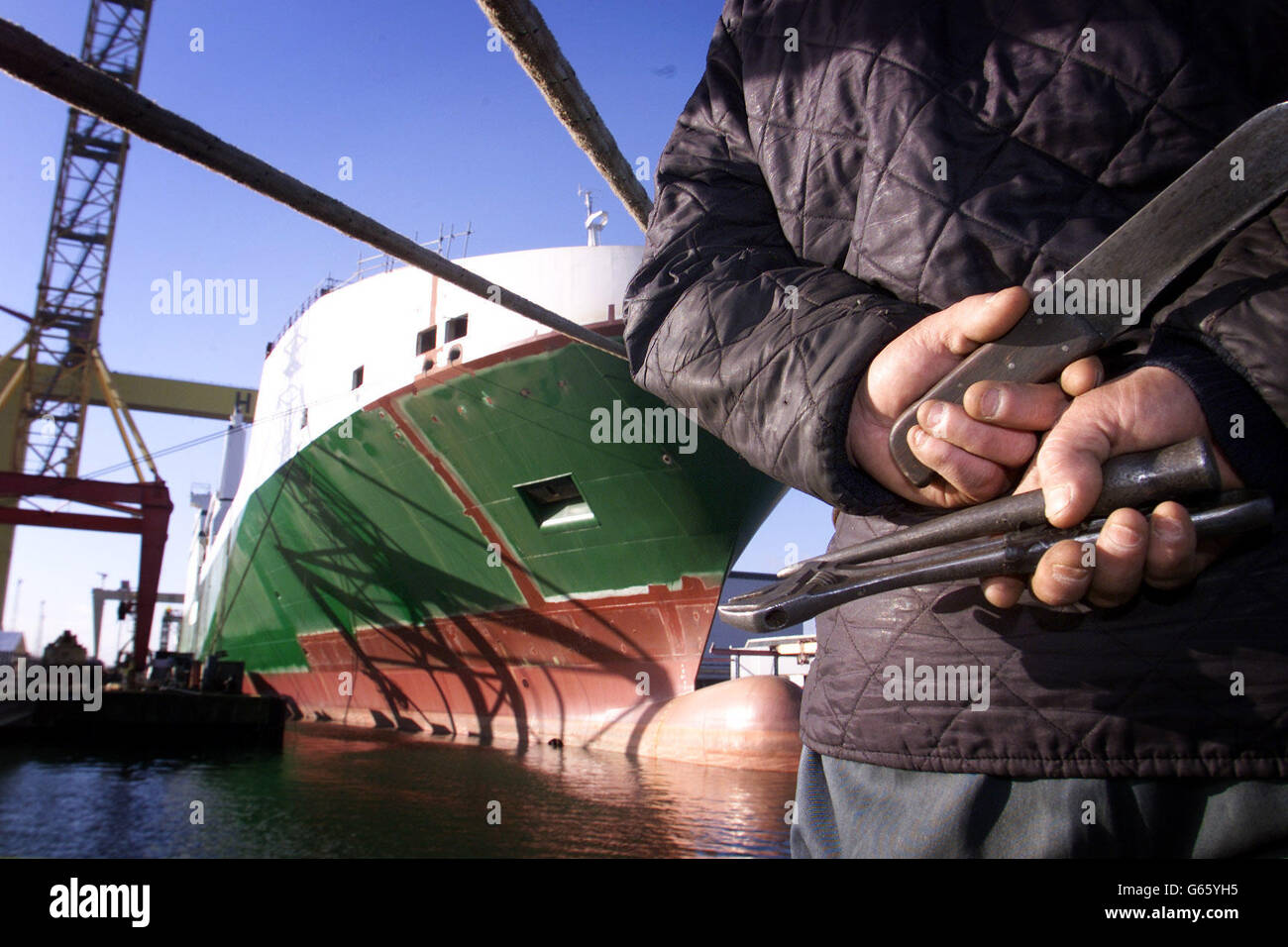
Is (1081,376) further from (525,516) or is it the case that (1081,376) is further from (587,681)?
(587,681)

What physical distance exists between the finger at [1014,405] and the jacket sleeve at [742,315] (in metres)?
0.16

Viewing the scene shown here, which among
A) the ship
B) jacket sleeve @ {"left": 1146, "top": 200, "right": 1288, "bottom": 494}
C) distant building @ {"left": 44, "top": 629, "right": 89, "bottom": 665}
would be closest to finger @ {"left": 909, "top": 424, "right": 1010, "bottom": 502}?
jacket sleeve @ {"left": 1146, "top": 200, "right": 1288, "bottom": 494}

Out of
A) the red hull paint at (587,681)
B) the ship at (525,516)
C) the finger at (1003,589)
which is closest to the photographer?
the finger at (1003,589)

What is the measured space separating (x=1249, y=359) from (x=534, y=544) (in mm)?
10160

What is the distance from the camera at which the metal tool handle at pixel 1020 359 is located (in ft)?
2.82

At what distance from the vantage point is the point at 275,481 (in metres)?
14.2

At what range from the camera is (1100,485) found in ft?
2.60

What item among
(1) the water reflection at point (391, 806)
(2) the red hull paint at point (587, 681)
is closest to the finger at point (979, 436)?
(1) the water reflection at point (391, 806)

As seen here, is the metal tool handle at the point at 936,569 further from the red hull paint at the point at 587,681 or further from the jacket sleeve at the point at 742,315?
the red hull paint at the point at 587,681

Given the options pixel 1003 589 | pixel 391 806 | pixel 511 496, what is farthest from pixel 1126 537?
pixel 511 496

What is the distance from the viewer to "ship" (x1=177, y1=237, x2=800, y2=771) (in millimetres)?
9859

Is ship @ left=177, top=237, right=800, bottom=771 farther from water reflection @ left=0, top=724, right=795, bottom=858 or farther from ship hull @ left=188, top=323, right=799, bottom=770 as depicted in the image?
water reflection @ left=0, top=724, right=795, bottom=858

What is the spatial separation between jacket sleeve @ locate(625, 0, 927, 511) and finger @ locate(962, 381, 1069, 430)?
0.16m
